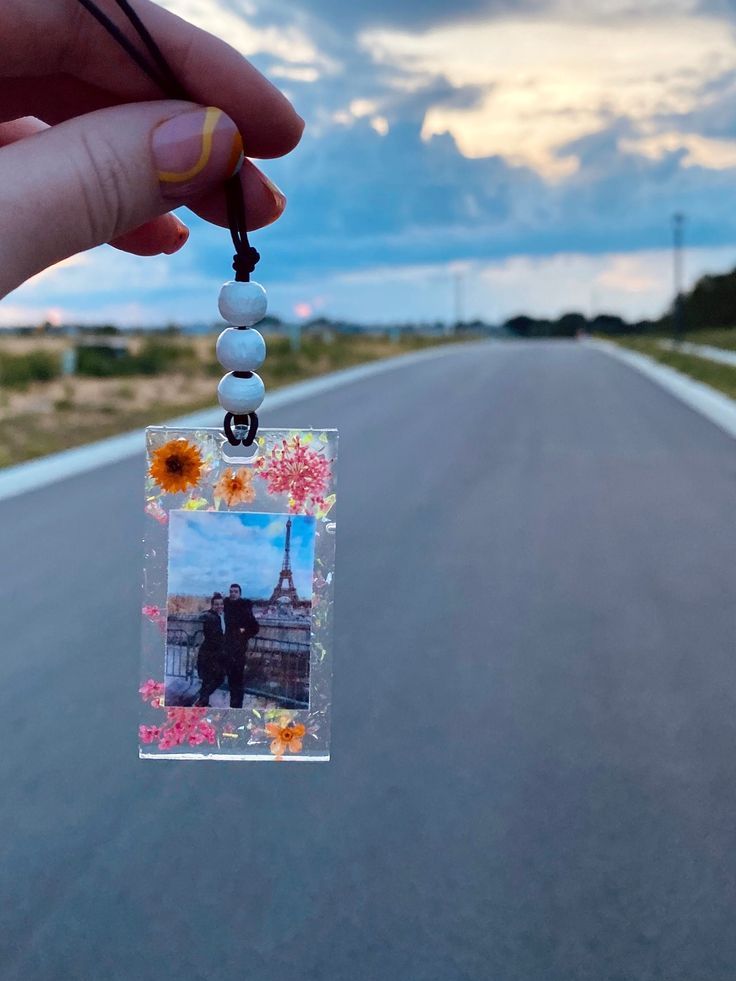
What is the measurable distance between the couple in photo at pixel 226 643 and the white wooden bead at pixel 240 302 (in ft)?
0.90

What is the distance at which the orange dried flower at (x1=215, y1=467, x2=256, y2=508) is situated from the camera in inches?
48.9

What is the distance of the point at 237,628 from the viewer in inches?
50.2

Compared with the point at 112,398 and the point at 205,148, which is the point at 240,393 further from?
the point at 112,398

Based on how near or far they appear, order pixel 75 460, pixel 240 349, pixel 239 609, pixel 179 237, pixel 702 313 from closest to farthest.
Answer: pixel 240 349 → pixel 239 609 → pixel 179 237 → pixel 75 460 → pixel 702 313

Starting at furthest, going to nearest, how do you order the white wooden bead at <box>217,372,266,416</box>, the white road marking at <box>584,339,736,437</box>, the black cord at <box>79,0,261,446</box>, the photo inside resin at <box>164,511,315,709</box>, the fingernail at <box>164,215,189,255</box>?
the white road marking at <box>584,339,736,437</box>
the fingernail at <box>164,215,189,255</box>
the photo inside resin at <box>164,511,315,709</box>
the white wooden bead at <box>217,372,266,416</box>
the black cord at <box>79,0,261,446</box>

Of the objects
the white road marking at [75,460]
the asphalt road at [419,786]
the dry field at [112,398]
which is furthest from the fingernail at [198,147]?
the dry field at [112,398]

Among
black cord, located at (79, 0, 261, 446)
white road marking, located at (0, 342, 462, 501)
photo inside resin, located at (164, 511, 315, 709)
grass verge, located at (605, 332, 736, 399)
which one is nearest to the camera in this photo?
black cord, located at (79, 0, 261, 446)

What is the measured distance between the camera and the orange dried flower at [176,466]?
3.98 feet

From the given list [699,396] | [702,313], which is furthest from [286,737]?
[702,313]

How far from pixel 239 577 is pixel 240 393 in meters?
0.21

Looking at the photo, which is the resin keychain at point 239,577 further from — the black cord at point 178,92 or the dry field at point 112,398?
the dry field at point 112,398

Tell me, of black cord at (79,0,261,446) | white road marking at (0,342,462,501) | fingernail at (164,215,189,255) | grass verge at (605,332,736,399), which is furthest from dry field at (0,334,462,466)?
black cord at (79,0,261,446)

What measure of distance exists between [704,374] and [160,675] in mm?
22939

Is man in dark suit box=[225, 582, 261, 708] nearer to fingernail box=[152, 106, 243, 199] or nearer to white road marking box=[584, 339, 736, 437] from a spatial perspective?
fingernail box=[152, 106, 243, 199]
